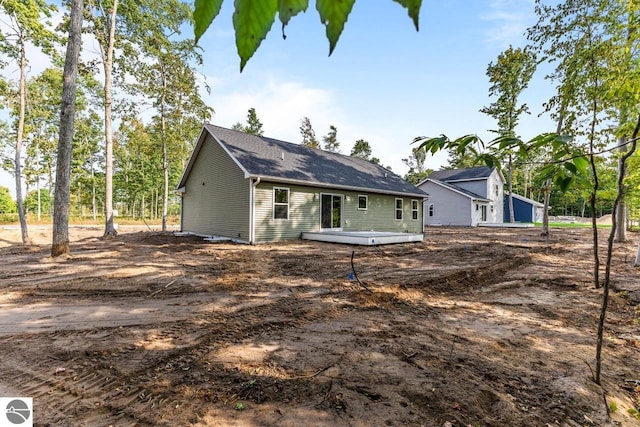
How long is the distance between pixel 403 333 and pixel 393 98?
2.80 meters

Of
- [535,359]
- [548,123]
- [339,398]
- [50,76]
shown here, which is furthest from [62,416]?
[50,76]

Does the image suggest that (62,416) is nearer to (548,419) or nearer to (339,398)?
(339,398)

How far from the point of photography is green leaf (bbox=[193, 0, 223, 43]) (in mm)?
606

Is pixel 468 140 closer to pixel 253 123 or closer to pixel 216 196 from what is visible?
pixel 216 196

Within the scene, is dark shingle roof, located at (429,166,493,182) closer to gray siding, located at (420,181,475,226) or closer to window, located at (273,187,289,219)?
gray siding, located at (420,181,475,226)

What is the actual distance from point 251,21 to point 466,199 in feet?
97.7

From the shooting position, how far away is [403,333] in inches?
148

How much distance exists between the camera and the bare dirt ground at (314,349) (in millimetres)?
2314

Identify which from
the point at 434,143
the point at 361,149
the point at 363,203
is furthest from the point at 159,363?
the point at 361,149

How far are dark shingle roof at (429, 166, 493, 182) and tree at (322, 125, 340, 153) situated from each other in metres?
17.6

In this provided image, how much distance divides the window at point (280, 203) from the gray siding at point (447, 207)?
65.0ft

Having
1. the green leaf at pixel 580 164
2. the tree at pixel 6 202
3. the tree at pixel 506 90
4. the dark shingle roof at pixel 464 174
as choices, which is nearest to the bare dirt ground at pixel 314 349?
the green leaf at pixel 580 164

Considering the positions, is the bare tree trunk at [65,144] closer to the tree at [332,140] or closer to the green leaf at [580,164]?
the green leaf at [580,164]

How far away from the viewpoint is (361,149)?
46500 millimetres
